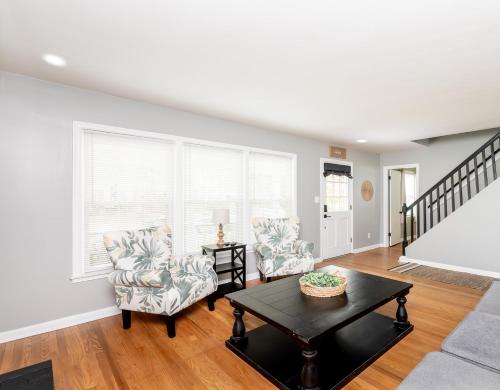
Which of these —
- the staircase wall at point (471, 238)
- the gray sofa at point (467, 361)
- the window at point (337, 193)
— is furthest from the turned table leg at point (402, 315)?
the window at point (337, 193)

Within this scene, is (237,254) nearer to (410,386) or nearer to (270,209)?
(270,209)

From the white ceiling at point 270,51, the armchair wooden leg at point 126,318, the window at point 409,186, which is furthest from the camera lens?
the window at point 409,186

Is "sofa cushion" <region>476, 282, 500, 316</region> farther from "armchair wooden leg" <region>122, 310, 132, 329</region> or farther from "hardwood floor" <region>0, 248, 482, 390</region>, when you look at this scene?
"armchair wooden leg" <region>122, 310, 132, 329</region>

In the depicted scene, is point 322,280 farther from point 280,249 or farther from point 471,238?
point 471,238

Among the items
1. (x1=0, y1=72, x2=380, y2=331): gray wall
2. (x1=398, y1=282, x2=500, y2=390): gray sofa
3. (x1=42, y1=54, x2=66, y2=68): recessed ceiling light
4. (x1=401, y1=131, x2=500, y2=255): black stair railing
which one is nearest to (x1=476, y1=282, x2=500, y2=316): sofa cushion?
(x1=398, y1=282, x2=500, y2=390): gray sofa

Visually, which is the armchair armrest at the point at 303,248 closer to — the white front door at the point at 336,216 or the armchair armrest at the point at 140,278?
the white front door at the point at 336,216

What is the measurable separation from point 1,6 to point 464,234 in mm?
6072

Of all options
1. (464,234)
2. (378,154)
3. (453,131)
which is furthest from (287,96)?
(378,154)

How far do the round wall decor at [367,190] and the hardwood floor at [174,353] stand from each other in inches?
135

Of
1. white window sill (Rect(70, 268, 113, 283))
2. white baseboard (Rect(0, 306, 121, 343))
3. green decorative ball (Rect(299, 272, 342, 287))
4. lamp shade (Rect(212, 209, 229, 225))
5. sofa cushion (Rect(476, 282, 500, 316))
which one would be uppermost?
lamp shade (Rect(212, 209, 229, 225))

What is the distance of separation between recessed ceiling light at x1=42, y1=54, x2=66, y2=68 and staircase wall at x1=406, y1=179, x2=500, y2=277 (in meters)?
5.70

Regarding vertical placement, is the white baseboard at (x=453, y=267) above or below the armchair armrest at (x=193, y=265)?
below

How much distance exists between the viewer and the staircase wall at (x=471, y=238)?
4180 mm

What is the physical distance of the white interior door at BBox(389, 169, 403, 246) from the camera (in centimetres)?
680
